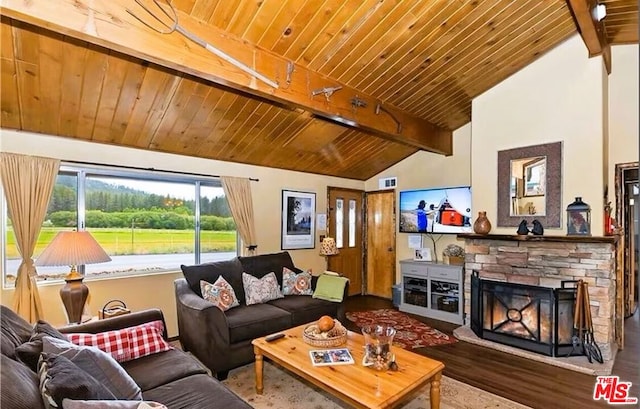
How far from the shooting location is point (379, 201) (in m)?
6.43

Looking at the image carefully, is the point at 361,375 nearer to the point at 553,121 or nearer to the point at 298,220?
the point at 298,220

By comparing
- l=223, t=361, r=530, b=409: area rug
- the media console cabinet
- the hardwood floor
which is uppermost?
the media console cabinet

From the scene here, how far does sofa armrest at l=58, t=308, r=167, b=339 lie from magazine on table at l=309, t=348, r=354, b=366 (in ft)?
4.16

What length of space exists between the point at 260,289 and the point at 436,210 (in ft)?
10.2

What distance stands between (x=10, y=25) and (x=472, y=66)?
Result: 13.7ft

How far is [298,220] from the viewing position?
550 cm

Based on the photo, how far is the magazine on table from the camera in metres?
2.31

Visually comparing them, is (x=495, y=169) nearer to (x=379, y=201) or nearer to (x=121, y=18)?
(x=379, y=201)

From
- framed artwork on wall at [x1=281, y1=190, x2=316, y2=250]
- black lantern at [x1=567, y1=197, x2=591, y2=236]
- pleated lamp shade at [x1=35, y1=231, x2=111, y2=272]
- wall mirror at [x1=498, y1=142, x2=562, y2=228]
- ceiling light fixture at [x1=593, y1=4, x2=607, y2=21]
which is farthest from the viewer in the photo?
framed artwork on wall at [x1=281, y1=190, x2=316, y2=250]

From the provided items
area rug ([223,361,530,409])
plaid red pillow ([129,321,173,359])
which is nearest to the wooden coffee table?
area rug ([223,361,530,409])

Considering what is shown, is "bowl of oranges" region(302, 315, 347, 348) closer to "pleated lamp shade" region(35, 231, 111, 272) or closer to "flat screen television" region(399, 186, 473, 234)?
"pleated lamp shade" region(35, 231, 111, 272)

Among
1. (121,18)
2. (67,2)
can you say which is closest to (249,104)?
(121,18)

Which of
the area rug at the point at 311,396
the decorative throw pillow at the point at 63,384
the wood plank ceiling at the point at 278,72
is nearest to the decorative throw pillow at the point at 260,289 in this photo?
the area rug at the point at 311,396

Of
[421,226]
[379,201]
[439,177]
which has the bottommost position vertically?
[421,226]
